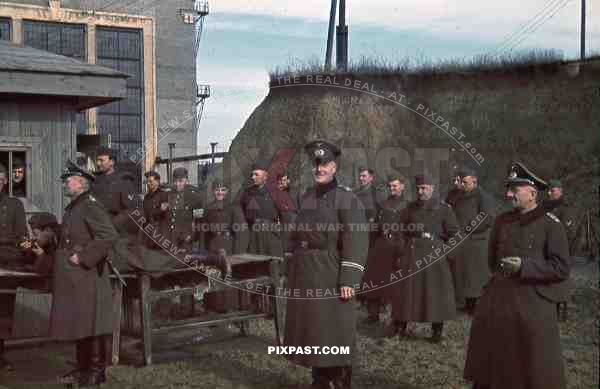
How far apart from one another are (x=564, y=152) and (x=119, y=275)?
18152 mm

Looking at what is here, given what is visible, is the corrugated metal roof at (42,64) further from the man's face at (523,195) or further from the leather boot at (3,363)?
the man's face at (523,195)

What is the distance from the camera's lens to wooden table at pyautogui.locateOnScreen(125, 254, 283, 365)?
25.0ft

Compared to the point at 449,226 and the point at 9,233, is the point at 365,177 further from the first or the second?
the point at 9,233

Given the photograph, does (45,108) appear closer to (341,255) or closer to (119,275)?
(119,275)

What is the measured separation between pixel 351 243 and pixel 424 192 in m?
3.23

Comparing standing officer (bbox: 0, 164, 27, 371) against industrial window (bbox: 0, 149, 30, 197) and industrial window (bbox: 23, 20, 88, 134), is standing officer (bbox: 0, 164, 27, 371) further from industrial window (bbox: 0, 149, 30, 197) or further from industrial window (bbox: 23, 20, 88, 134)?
industrial window (bbox: 23, 20, 88, 134)

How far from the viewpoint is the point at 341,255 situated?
624 cm

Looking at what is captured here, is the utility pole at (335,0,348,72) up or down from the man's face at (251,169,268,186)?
up

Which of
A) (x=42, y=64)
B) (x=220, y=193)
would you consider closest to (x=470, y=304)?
(x=220, y=193)

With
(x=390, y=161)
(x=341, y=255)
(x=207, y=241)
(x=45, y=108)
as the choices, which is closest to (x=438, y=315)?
(x=341, y=255)

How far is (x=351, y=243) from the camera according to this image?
241 inches

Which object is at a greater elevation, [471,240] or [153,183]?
[153,183]

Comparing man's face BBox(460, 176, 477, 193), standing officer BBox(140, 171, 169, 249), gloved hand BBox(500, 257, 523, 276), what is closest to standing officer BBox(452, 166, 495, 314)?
man's face BBox(460, 176, 477, 193)

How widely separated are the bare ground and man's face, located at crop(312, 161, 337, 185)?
6.91ft
